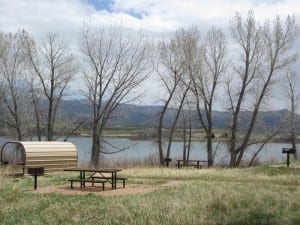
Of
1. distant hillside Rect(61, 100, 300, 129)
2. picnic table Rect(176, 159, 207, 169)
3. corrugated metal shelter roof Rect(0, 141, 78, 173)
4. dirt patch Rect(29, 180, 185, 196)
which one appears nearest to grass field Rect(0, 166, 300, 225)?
dirt patch Rect(29, 180, 185, 196)

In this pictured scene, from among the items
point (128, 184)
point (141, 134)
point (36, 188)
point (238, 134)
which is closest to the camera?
point (36, 188)

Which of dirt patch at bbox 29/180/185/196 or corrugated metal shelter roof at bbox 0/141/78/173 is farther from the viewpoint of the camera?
corrugated metal shelter roof at bbox 0/141/78/173

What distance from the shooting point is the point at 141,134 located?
4631 centimetres

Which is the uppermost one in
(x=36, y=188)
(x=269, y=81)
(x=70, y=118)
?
(x=269, y=81)

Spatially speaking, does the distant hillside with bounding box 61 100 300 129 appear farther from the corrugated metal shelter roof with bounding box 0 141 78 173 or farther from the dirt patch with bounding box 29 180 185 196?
the dirt patch with bounding box 29 180 185 196

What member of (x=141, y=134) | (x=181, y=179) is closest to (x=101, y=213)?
(x=181, y=179)

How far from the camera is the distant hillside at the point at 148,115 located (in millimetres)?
40719

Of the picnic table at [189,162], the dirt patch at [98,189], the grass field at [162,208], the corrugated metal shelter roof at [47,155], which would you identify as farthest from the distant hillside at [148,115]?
the grass field at [162,208]

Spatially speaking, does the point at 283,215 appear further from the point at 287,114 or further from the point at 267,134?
the point at 287,114

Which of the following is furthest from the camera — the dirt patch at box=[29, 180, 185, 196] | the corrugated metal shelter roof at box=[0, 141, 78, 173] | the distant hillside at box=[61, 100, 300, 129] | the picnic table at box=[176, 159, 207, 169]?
the distant hillside at box=[61, 100, 300, 129]

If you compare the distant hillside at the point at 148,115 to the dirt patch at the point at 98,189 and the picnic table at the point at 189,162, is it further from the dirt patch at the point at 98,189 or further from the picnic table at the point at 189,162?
the dirt patch at the point at 98,189

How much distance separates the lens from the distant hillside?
4072 cm

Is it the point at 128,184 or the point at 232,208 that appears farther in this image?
the point at 128,184

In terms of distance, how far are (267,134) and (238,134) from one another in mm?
2552
